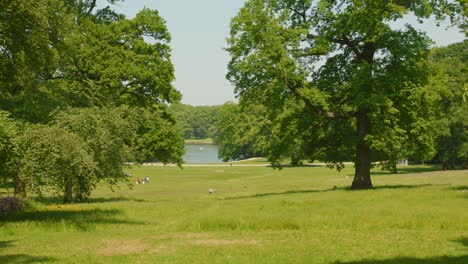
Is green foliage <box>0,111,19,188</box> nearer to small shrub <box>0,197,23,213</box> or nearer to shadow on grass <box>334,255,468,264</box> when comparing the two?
small shrub <box>0,197,23,213</box>

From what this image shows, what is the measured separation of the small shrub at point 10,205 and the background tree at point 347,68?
17.7 metres

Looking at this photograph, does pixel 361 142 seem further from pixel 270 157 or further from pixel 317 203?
pixel 317 203

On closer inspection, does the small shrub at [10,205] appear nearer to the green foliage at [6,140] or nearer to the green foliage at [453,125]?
the green foliage at [6,140]

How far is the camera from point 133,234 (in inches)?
920

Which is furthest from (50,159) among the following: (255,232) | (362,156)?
(362,156)

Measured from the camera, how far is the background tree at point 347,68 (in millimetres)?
38156

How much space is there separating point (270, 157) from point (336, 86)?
312 inches

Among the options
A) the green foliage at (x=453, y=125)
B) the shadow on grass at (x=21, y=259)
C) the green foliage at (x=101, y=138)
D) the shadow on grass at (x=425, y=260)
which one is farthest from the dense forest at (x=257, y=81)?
the green foliage at (x=453, y=125)

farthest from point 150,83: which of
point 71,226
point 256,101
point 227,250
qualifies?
point 227,250

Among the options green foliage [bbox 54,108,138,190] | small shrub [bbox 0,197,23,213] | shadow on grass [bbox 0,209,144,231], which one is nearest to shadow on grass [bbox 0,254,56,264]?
shadow on grass [bbox 0,209,144,231]

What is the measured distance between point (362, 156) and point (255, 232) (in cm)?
2112

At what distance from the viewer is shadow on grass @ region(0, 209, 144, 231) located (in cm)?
2624

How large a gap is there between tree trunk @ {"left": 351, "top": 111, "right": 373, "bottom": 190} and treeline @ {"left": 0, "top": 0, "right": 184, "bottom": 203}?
15103 millimetres

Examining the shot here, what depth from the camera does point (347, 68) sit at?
41719 mm
